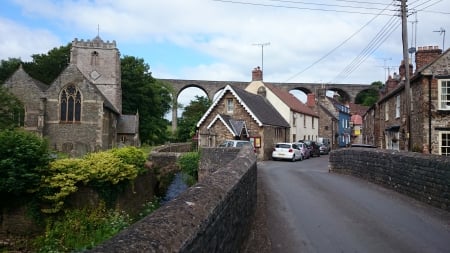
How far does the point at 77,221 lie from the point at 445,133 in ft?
60.7

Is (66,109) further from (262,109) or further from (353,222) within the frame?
(353,222)

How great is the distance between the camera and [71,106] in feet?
131

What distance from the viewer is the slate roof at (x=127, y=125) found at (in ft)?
164

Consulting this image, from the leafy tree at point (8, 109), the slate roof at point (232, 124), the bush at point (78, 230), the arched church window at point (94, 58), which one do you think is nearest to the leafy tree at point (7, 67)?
the arched church window at point (94, 58)

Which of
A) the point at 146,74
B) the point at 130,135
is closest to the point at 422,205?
the point at 130,135

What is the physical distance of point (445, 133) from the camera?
71.3ft

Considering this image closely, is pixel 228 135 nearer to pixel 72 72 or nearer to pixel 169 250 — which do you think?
pixel 72 72

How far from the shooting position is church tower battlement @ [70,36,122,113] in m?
56.1

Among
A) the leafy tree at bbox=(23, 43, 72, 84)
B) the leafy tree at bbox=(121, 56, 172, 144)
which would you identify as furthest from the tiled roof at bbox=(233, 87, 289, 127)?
the leafy tree at bbox=(23, 43, 72, 84)

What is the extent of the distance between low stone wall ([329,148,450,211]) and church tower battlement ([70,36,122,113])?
139ft

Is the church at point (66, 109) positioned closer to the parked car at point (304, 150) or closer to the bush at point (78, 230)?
the parked car at point (304, 150)

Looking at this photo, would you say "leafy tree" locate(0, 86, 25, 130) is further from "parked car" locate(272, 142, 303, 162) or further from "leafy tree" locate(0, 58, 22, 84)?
"leafy tree" locate(0, 58, 22, 84)

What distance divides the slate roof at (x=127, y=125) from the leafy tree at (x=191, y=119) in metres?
7.04

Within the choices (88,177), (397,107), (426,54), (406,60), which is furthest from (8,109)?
(426,54)
